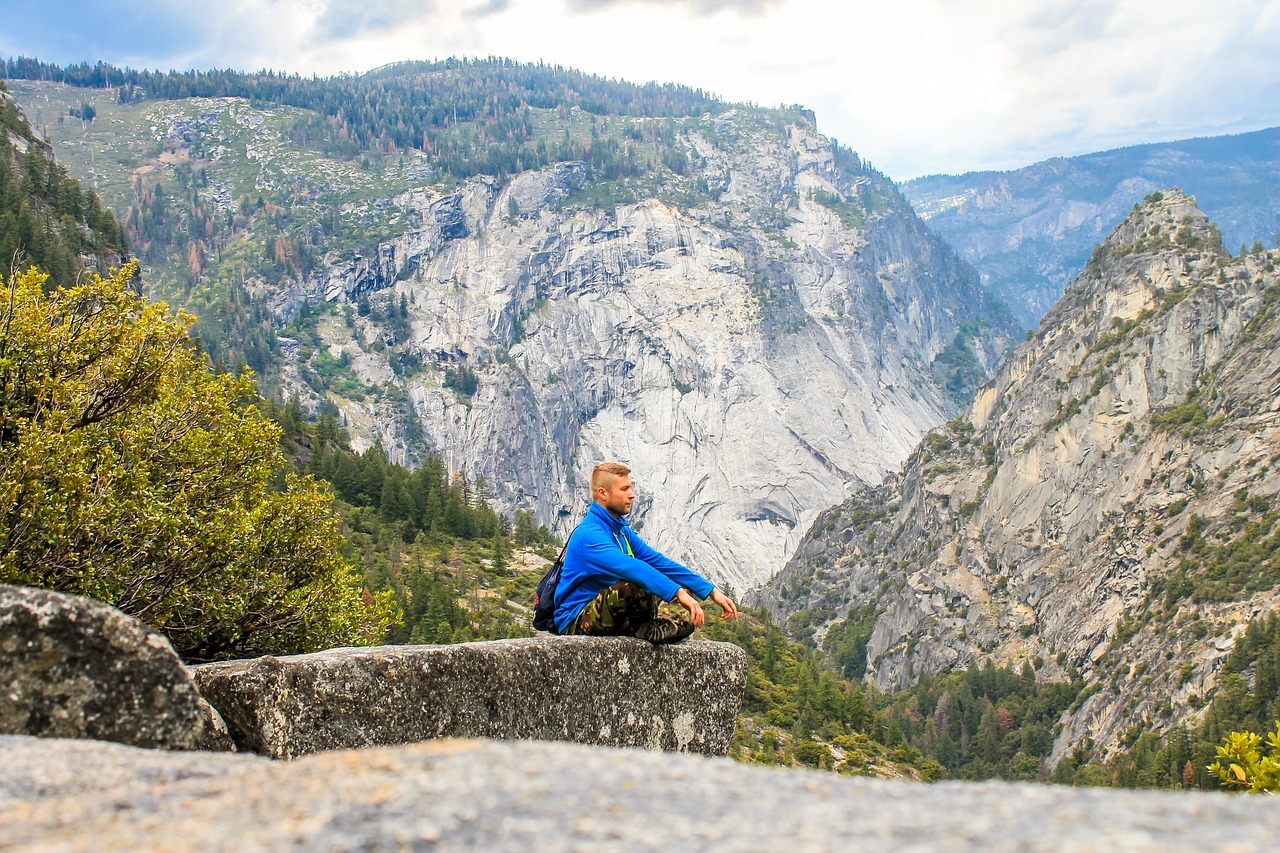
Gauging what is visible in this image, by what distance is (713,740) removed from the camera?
11961 mm

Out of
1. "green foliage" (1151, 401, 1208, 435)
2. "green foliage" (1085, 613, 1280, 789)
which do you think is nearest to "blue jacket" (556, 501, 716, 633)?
"green foliage" (1085, 613, 1280, 789)

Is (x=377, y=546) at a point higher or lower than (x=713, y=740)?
lower

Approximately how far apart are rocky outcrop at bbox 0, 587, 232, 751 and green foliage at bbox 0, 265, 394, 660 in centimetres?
683

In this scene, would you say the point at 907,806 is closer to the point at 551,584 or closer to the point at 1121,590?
the point at 551,584

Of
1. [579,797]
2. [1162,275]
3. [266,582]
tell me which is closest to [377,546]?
[266,582]

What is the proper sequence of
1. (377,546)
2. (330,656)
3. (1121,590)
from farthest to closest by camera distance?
1. (1121,590)
2. (377,546)
3. (330,656)

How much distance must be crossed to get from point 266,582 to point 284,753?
10.4 meters

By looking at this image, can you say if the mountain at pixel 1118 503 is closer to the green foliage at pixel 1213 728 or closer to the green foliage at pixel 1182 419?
the green foliage at pixel 1182 419

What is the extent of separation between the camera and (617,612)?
11156 millimetres

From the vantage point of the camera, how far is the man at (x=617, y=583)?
10.6m

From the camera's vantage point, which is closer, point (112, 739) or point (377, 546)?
point (112, 739)

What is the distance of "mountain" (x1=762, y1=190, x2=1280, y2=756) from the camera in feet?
404

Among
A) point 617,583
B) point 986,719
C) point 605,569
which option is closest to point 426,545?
point 617,583

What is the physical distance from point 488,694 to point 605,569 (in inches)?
69.9
